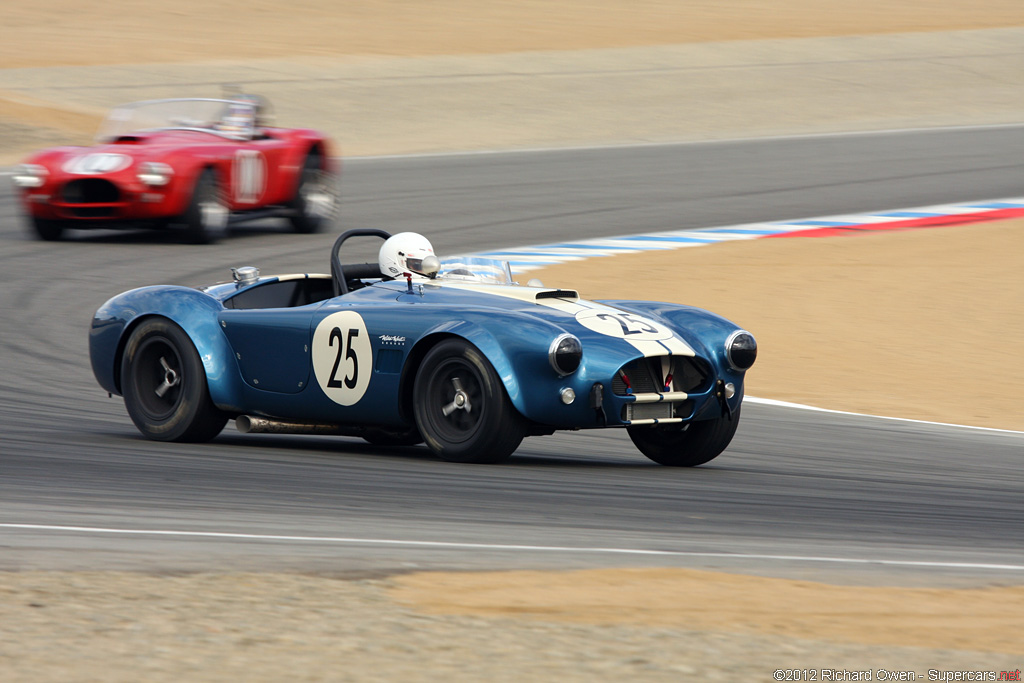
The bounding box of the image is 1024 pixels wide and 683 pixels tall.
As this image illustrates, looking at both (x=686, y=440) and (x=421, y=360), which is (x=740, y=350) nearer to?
(x=686, y=440)

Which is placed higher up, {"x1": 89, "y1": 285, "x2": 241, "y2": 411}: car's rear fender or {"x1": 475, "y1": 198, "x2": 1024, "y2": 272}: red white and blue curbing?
{"x1": 475, "y1": 198, "x2": 1024, "y2": 272}: red white and blue curbing

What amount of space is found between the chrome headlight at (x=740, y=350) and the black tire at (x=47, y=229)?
1017 cm

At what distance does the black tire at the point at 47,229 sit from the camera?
16.1 m

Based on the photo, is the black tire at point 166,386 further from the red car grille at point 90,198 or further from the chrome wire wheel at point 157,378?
the red car grille at point 90,198

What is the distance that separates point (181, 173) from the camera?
1550 centimetres

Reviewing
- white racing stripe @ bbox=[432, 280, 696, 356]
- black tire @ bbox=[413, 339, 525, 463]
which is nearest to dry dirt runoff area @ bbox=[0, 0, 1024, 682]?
black tire @ bbox=[413, 339, 525, 463]

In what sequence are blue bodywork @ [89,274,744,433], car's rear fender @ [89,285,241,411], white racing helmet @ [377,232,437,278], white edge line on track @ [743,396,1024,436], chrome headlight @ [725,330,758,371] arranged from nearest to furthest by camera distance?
blue bodywork @ [89,274,744,433] < chrome headlight @ [725,330,758,371] < car's rear fender @ [89,285,241,411] < white racing helmet @ [377,232,437,278] < white edge line on track @ [743,396,1024,436]

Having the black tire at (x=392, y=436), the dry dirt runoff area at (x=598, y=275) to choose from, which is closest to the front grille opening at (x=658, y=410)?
the black tire at (x=392, y=436)

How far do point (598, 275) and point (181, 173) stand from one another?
4164 millimetres

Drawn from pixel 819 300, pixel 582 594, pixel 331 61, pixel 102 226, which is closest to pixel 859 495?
pixel 582 594

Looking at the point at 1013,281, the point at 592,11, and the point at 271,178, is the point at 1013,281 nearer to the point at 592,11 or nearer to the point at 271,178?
the point at 271,178

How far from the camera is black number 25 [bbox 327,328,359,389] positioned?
7711 millimetres

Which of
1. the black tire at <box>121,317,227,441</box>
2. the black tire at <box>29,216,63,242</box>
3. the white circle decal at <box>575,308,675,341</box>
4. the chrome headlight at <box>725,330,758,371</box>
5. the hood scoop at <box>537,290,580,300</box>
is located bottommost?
the black tire at <box>121,317,227,441</box>

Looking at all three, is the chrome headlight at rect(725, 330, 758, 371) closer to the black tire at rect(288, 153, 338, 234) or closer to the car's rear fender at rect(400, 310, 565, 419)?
the car's rear fender at rect(400, 310, 565, 419)
